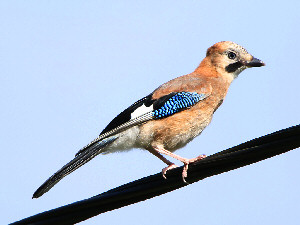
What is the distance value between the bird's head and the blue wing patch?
4.12 ft

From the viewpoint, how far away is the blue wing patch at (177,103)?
9.16 m

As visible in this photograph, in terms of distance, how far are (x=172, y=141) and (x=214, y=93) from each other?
1.20 meters

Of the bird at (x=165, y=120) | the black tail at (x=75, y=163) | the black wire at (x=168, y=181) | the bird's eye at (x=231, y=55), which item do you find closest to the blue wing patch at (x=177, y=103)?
the bird at (x=165, y=120)

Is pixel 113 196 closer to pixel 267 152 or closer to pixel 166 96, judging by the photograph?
pixel 267 152

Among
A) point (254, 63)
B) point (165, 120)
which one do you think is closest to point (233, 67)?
point (254, 63)

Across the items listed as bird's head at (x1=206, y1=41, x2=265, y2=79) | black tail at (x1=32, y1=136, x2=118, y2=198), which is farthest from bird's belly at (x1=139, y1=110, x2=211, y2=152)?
bird's head at (x1=206, y1=41, x2=265, y2=79)

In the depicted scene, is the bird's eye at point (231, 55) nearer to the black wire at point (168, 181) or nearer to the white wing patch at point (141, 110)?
the white wing patch at point (141, 110)

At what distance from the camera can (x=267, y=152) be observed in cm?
509

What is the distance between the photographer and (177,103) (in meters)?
9.29

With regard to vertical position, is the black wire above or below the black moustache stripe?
below

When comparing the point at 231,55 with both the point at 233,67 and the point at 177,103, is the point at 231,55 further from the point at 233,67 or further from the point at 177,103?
the point at 177,103

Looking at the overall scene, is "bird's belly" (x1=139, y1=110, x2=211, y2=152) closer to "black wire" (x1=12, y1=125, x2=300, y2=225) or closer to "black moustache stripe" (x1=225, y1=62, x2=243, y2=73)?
"black moustache stripe" (x1=225, y1=62, x2=243, y2=73)

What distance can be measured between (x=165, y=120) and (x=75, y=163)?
178 centimetres

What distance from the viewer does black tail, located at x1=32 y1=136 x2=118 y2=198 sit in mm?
7230
